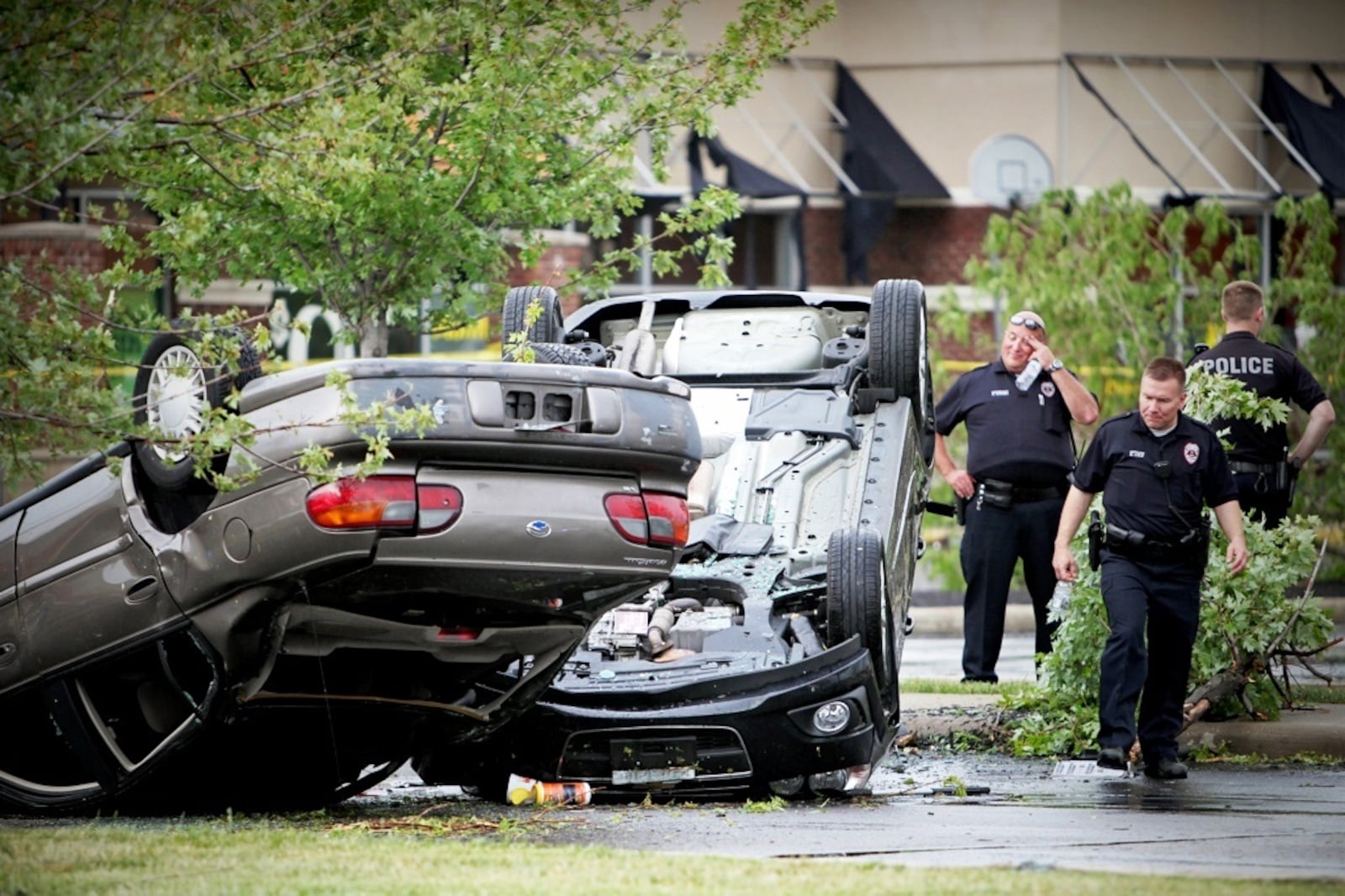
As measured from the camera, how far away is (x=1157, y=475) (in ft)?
29.9

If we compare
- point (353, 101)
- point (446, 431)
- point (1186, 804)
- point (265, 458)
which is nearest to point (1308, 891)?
point (1186, 804)

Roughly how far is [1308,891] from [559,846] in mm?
2441

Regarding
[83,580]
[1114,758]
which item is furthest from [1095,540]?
[83,580]

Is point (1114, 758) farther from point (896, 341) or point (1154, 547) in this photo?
point (896, 341)

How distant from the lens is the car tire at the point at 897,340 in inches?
394

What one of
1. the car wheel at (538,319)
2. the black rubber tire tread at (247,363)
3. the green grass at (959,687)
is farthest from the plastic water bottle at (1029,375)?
the black rubber tire tread at (247,363)

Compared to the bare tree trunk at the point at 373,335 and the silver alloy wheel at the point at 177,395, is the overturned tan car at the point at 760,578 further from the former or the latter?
the bare tree trunk at the point at 373,335

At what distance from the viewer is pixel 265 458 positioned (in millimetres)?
7246

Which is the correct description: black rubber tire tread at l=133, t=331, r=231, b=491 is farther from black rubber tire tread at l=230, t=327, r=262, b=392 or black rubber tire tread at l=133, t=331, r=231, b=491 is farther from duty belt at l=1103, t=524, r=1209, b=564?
duty belt at l=1103, t=524, r=1209, b=564

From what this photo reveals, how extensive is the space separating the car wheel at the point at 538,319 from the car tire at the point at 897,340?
1.58 metres

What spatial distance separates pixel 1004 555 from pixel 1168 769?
2647 mm

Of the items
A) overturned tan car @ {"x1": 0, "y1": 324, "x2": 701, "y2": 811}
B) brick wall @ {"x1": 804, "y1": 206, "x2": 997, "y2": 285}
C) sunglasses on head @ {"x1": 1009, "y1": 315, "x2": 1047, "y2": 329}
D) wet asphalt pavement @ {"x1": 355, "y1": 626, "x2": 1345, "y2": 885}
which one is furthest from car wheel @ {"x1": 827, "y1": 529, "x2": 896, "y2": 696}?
brick wall @ {"x1": 804, "y1": 206, "x2": 997, "y2": 285}

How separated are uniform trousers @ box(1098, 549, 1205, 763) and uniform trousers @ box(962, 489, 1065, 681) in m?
2.41

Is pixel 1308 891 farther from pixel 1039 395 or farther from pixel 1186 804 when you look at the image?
pixel 1039 395
